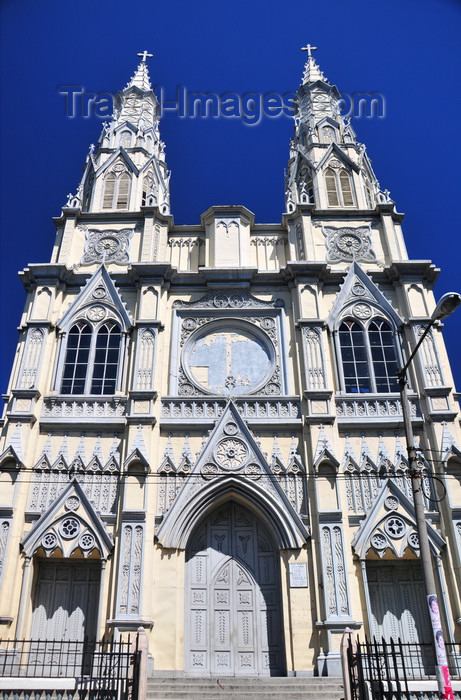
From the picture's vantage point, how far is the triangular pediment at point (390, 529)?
15.0 m

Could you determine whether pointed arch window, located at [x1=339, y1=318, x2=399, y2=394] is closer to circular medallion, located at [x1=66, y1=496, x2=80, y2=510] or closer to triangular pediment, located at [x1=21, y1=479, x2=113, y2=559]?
triangular pediment, located at [x1=21, y1=479, x2=113, y2=559]

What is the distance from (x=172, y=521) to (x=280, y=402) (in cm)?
457

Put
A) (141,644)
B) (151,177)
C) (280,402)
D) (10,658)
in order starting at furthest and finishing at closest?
(151,177) < (280,402) < (10,658) < (141,644)

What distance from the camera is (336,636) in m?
13.8

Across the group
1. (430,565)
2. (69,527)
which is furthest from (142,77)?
(430,565)

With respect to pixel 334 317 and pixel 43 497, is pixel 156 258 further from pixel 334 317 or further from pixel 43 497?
pixel 43 497

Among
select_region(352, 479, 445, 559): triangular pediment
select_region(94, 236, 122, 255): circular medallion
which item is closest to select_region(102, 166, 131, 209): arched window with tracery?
select_region(94, 236, 122, 255): circular medallion

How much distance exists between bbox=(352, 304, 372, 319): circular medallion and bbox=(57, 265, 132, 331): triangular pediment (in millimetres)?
7159

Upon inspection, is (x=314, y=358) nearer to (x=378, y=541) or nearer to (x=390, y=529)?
(x=390, y=529)

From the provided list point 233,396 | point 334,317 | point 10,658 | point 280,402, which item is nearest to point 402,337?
point 334,317

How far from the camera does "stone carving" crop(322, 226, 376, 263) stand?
20062mm

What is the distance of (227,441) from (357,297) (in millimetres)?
6475

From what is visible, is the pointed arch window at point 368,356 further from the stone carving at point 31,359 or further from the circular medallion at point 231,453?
the stone carving at point 31,359

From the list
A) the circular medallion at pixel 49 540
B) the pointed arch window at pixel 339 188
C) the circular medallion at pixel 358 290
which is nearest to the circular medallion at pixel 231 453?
the circular medallion at pixel 49 540
